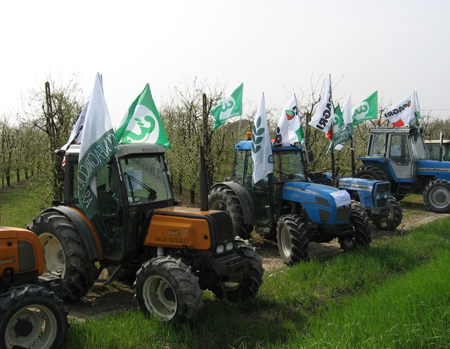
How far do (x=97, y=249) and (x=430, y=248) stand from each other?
20.2 feet

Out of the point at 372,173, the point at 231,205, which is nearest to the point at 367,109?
the point at 372,173

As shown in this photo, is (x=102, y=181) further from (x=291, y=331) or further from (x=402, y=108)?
(x=402, y=108)

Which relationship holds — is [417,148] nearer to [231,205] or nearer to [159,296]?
[231,205]

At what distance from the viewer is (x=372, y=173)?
541 inches

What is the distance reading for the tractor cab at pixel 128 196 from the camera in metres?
5.41

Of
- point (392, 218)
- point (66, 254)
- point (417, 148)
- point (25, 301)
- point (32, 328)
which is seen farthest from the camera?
point (417, 148)

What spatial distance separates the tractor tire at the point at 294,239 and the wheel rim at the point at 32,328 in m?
4.19

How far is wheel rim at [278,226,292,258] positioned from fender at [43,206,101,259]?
11.1 ft

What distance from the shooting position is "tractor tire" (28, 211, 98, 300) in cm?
538

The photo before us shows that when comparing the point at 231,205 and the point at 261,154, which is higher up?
the point at 261,154

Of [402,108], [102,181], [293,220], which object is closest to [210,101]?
[402,108]

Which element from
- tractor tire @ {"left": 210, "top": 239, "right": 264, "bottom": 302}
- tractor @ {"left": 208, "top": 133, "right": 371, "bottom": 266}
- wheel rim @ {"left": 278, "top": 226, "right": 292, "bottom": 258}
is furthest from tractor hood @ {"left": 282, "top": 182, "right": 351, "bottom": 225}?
tractor tire @ {"left": 210, "top": 239, "right": 264, "bottom": 302}

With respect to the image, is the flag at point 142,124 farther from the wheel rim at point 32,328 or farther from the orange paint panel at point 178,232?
the wheel rim at point 32,328

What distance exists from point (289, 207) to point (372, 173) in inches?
254
